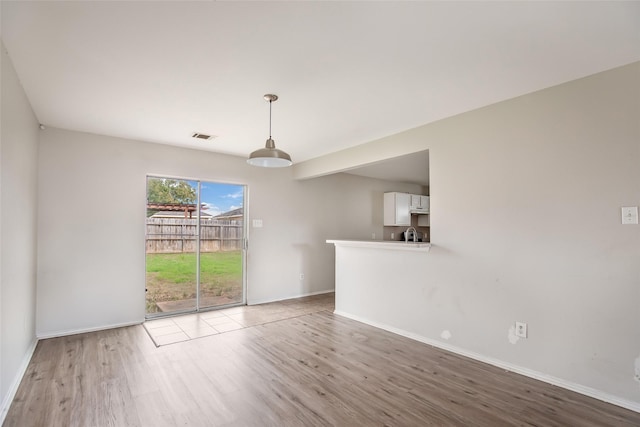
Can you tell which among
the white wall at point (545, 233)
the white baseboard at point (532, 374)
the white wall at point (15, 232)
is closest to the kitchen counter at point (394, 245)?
the white wall at point (545, 233)

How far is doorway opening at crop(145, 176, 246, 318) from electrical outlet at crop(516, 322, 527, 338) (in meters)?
4.03

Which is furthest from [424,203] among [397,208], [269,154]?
[269,154]

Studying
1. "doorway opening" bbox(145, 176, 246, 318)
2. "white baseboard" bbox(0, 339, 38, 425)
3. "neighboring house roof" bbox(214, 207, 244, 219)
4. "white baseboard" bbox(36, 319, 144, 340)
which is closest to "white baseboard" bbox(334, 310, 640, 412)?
"doorway opening" bbox(145, 176, 246, 318)

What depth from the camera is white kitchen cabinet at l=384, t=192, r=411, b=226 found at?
7023mm

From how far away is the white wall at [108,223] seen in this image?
3.84 m

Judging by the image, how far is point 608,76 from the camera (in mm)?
2473

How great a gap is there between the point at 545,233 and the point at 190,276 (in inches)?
184

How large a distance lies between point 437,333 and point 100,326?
4176mm

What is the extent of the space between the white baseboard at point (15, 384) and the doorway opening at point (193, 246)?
4.73 ft

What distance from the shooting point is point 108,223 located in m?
4.22

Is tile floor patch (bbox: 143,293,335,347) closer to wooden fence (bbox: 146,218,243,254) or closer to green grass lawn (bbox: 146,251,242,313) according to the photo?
green grass lawn (bbox: 146,251,242,313)

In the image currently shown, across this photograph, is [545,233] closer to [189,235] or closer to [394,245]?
[394,245]

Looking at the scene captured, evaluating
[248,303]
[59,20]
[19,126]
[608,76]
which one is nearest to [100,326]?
[248,303]

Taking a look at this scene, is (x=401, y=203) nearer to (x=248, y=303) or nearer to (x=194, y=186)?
(x=248, y=303)
